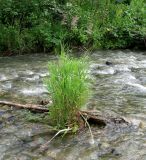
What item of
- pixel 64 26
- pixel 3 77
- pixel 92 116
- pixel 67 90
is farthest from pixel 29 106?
pixel 64 26

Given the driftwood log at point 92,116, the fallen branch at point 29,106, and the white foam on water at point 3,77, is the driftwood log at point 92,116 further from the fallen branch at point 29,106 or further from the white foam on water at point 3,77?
the white foam on water at point 3,77

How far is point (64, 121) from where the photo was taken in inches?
219

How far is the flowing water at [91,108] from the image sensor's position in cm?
→ 513

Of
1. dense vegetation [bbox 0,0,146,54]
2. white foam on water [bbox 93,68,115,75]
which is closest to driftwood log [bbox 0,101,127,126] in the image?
white foam on water [bbox 93,68,115,75]

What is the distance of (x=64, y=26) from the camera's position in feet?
41.5

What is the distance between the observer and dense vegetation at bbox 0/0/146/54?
11.8 m

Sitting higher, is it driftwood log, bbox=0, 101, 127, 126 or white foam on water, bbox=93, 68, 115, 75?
driftwood log, bbox=0, 101, 127, 126

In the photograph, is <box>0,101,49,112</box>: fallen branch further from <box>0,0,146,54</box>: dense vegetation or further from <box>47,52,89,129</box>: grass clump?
<box>0,0,146,54</box>: dense vegetation

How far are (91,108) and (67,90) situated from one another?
4.79 feet

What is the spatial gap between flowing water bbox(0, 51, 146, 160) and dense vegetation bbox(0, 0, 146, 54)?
4.02 feet

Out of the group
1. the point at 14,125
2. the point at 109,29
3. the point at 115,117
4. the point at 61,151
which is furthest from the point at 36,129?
the point at 109,29

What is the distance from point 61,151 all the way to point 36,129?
772mm

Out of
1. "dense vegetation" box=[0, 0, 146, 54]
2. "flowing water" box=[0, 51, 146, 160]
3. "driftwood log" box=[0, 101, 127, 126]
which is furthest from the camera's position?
"dense vegetation" box=[0, 0, 146, 54]

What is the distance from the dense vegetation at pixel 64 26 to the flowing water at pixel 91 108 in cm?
123
